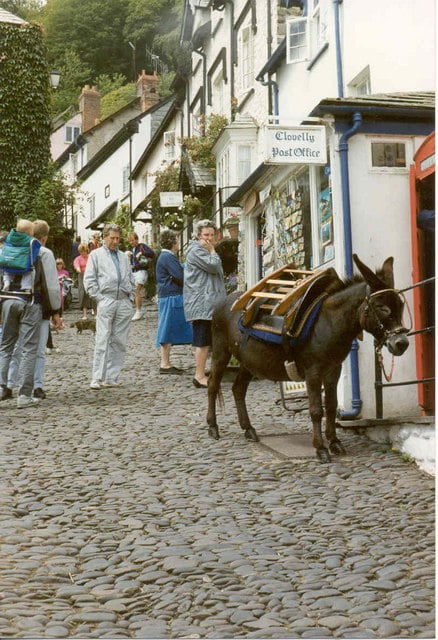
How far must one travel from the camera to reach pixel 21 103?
3266cm

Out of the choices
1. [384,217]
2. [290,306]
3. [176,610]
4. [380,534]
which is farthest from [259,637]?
[384,217]

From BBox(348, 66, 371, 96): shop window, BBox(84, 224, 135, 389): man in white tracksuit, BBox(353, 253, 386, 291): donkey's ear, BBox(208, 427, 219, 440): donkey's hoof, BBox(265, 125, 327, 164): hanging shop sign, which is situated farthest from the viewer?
BBox(348, 66, 371, 96): shop window

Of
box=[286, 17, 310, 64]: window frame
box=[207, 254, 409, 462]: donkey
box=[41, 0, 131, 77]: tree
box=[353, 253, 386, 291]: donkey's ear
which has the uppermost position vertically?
box=[286, 17, 310, 64]: window frame

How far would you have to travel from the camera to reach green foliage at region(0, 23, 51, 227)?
32469 mm

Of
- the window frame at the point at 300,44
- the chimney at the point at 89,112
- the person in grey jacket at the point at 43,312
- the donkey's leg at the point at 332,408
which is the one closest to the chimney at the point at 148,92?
the chimney at the point at 89,112

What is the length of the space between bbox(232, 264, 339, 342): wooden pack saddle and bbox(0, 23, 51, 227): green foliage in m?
25.3

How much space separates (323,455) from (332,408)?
0.52 m

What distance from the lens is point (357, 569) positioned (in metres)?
4.76

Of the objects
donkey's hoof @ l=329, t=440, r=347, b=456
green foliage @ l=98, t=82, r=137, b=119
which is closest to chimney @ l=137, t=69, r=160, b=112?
green foliage @ l=98, t=82, r=137, b=119

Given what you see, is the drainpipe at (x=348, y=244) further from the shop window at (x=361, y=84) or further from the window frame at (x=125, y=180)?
the window frame at (x=125, y=180)

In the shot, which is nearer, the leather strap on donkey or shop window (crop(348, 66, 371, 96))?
the leather strap on donkey

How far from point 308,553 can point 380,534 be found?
1.81ft

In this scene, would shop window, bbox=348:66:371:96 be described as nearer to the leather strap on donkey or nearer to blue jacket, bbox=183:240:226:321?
blue jacket, bbox=183:240:226:321

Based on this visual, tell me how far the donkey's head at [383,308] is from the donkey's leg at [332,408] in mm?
713
